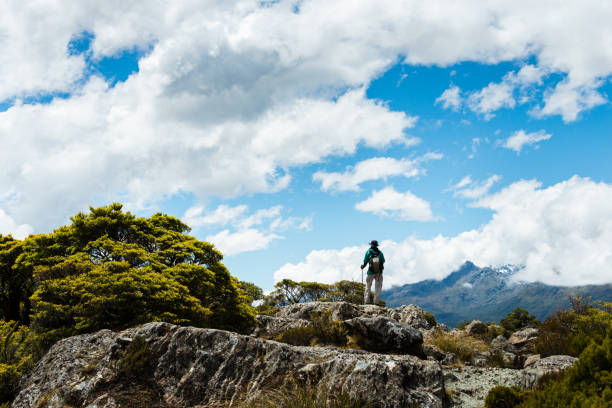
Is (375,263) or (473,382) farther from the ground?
(375,263)

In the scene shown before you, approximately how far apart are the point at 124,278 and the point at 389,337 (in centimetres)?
839

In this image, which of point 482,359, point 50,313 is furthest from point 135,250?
point 482,359

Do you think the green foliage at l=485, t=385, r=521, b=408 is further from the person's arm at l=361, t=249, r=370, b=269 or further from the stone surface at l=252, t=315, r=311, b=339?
the person's arm at l=361, t=249, r=370, b=269

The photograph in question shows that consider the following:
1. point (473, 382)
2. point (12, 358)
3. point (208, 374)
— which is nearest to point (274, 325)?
point (473, 382)

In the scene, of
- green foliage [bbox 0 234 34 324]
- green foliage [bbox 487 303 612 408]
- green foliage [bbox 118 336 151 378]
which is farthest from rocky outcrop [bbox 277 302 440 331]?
green foliage [bbox 0 234 34 324]

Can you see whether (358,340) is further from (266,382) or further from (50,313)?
(50,313)

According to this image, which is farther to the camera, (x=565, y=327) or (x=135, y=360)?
(x=565, y=327)

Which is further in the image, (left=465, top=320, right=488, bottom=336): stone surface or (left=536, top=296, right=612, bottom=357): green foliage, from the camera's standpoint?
(left=465, top=320, right=488, bottom=336): stone surface

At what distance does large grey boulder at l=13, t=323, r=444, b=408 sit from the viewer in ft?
23.2

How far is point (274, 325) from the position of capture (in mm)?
17297

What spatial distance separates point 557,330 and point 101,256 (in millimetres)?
18352

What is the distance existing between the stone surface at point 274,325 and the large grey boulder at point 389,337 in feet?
14.5

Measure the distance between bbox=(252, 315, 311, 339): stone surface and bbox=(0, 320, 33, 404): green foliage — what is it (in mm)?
8239

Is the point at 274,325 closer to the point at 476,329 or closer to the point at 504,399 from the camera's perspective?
the point at 504,399
